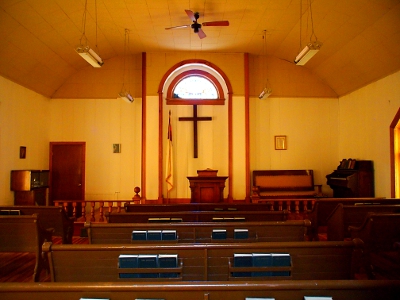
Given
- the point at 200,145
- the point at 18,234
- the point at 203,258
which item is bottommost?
the point at 18,234

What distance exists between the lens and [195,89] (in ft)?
27.9

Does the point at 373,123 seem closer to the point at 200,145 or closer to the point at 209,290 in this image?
the point at 200,145

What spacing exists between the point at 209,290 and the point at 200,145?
22.2ft

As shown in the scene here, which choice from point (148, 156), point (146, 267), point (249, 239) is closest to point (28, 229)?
point (146, 267)

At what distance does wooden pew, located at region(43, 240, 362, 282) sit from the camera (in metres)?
2.27

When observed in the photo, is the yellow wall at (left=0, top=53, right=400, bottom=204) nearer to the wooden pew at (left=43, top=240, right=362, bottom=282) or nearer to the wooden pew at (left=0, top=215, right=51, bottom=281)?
the wooden pew at (left=0, top=215, right=51, bottom=281)

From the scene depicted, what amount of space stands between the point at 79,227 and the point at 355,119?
6.91 m

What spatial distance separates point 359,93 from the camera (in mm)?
7371

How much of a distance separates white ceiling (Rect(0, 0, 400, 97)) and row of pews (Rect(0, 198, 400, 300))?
134 inches

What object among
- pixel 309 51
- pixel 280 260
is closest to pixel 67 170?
pixel 309 51

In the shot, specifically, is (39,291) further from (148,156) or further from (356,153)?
(356,153)

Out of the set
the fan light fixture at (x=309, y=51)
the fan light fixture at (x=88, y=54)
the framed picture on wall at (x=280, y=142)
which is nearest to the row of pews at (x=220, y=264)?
the fan light fixture at (x=309, y=51)

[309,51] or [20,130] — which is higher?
[309,51]

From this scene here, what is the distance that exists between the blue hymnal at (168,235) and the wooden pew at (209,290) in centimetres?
126
